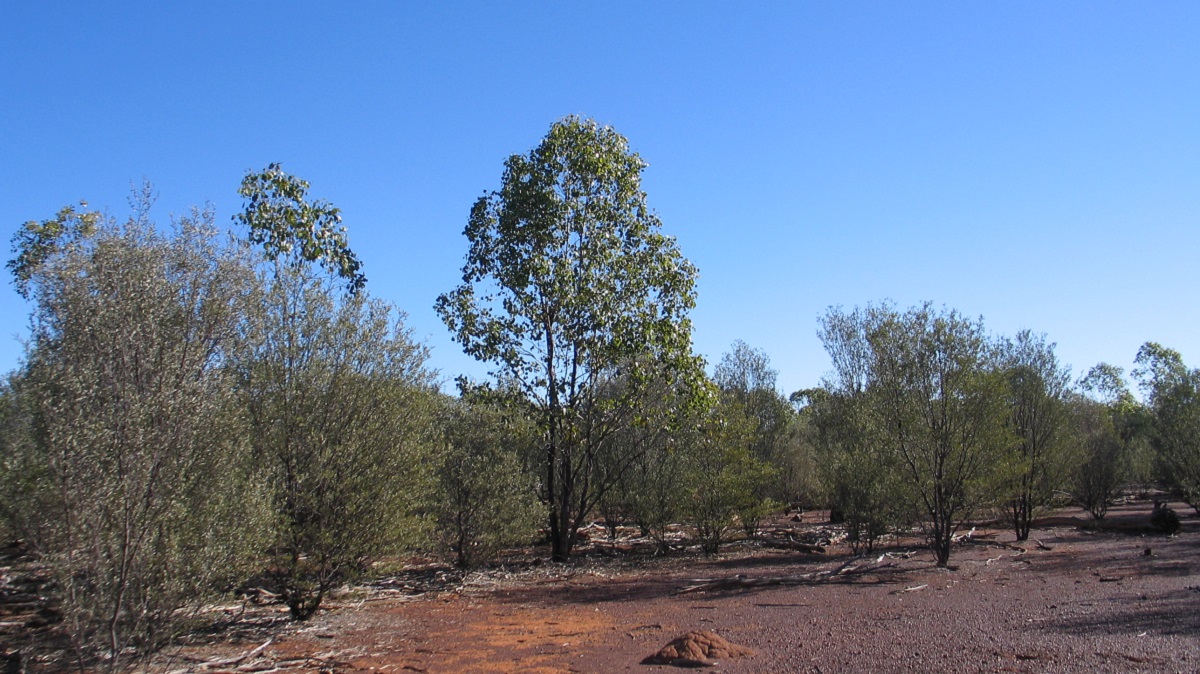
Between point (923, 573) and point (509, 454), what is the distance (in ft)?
A: 30.0

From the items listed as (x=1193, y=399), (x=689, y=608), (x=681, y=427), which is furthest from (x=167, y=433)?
(x=1193, y=399)

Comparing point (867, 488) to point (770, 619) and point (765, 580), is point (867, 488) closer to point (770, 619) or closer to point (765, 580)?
point (765, 580)

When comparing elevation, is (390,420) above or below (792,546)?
above

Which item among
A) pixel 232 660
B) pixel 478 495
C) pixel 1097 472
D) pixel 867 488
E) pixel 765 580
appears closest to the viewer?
pixel 232 660

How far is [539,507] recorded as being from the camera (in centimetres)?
1792

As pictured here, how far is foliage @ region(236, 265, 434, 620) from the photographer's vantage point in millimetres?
11414

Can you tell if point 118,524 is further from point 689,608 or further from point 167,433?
point 689,608

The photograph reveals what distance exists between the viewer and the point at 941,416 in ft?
54.3

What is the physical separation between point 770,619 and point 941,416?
24.5ft

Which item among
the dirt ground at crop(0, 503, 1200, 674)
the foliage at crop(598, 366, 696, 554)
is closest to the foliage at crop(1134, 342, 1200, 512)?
the dirt ground at crop(0, 503, 1200, 674)

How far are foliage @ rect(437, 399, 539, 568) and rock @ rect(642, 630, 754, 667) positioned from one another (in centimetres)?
841

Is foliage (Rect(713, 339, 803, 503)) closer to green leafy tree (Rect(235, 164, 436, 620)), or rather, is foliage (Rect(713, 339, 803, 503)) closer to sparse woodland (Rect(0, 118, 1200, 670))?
sparse woodland (Rect(0, 118, 1200, 670))

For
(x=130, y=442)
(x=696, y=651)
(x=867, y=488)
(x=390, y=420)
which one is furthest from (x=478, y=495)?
(x=130, y=442)

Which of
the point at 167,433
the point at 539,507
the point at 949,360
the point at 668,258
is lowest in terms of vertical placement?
the point at 539,507
